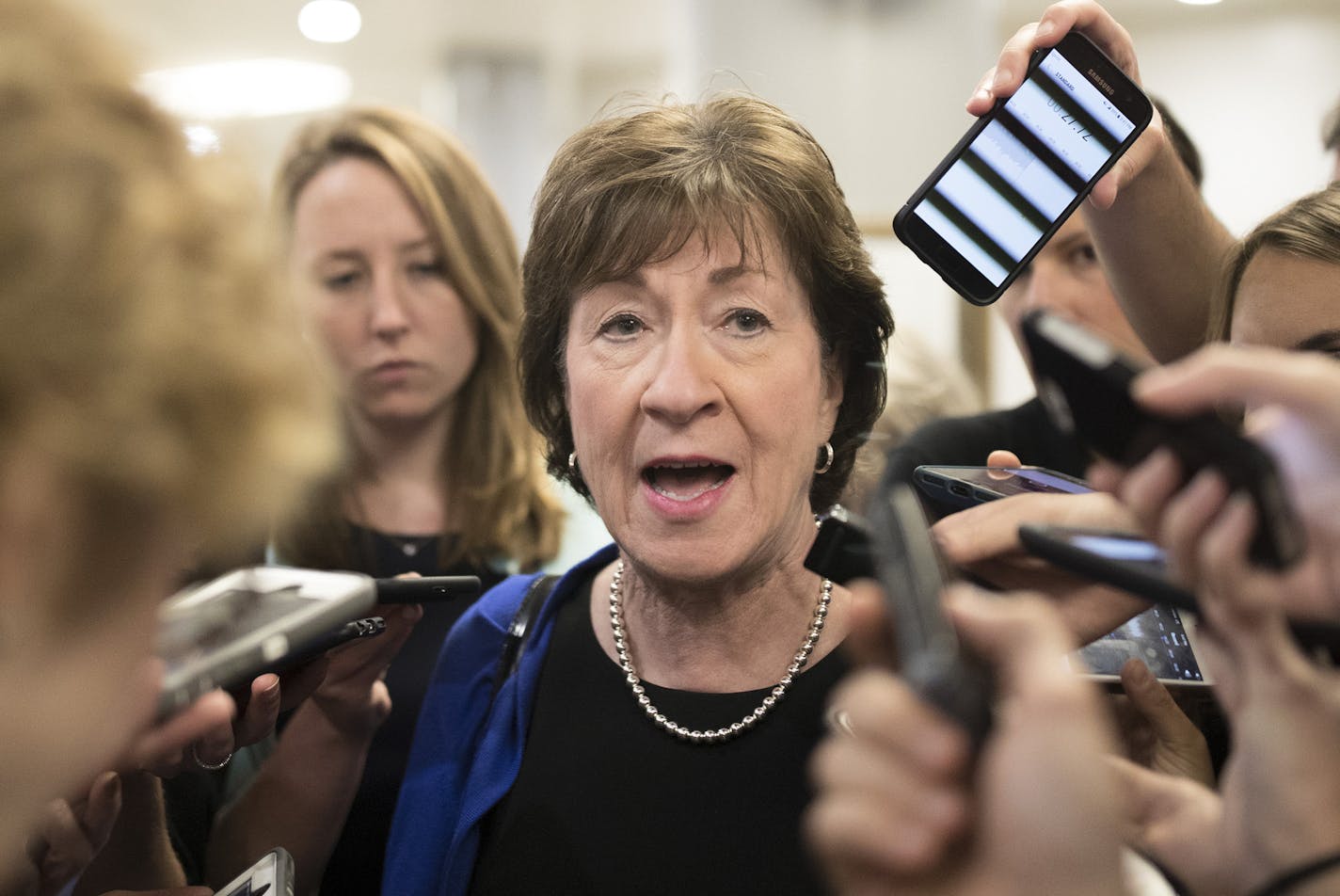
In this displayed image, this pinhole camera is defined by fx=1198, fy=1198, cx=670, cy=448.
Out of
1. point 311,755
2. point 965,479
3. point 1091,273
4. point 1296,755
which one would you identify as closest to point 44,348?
point 1296,755

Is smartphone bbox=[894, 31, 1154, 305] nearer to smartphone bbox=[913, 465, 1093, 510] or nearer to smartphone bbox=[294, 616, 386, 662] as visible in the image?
smartphone bbox=[913, 465, 1093, 510]

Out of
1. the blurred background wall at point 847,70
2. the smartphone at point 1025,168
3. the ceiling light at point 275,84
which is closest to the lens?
the smartphone at point 1025,168

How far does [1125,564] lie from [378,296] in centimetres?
152

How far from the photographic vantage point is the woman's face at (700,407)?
1.33 m

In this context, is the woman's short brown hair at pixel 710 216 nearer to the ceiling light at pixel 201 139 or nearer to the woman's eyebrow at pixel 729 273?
the woman's eyebrow at pixel 729 273

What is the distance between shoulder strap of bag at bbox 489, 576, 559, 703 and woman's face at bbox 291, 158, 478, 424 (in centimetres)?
61

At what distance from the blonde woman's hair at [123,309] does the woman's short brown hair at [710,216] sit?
717 mm

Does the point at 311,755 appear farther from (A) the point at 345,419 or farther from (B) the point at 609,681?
(A) the point at 345,419

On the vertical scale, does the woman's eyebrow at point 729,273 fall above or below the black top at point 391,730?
above

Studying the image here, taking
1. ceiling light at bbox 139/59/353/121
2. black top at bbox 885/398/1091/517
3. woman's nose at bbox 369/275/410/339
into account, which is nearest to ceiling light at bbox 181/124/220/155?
black top at bbox 885/398/1091/517

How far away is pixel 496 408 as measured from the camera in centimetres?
214

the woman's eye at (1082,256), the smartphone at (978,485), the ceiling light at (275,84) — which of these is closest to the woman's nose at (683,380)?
the smartphone at (978,485)

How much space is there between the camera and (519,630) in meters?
1.50

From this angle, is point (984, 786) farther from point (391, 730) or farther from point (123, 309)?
point (391, 730)
